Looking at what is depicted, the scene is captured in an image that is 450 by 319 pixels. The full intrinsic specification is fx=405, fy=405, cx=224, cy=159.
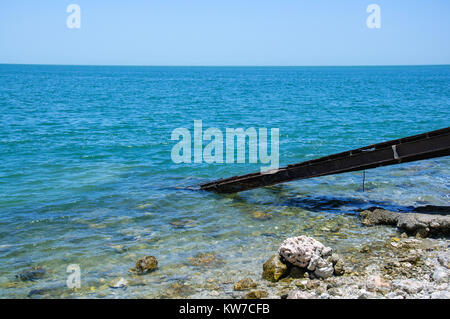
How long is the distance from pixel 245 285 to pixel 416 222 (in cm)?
537

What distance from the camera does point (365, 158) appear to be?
40.0 ft

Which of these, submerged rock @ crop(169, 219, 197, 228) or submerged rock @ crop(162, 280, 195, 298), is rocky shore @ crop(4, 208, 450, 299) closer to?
submerged rock @ crop(162, 280, 195, 298)

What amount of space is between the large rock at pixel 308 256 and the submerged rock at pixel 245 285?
2.96ft

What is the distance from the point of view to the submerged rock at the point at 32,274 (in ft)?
30.0

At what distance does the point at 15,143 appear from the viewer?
25.7 meters

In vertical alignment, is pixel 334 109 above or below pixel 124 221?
above

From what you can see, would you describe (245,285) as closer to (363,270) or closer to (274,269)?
(274,269)

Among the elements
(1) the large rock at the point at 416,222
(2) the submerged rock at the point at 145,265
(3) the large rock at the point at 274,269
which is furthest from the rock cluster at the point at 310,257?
(1) the large rock at the point at 416,222

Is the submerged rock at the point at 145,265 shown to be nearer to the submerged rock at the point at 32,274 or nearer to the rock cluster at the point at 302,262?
the submerged rock at the point at 32,274

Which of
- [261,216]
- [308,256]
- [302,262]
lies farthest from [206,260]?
[261,216]

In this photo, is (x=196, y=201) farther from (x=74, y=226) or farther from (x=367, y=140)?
(x=367, y=140)
